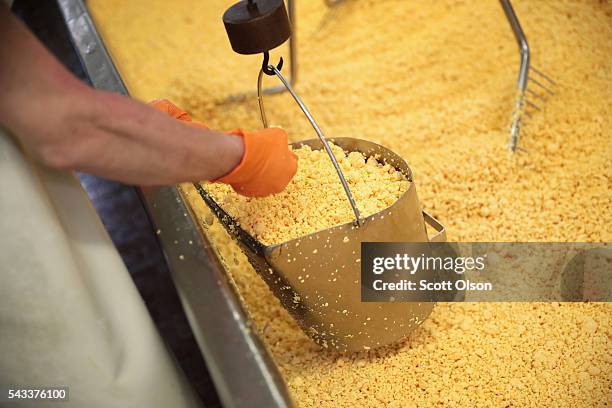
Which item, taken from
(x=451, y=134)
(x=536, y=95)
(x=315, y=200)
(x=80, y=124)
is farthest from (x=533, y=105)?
(x=80, y=124)

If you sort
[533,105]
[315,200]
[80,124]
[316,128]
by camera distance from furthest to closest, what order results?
[533,105] < [315,200] < [316,128] < [80,124]

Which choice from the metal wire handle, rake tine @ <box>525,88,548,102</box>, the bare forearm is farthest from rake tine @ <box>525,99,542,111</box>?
the bare forearm

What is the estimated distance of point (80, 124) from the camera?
705 mm

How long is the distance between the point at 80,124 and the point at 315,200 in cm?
48

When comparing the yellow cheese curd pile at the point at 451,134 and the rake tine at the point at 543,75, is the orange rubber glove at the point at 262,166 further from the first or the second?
the rake tine at the point at 543,75

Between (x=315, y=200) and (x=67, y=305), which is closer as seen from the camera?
A: (x=67, y=305)

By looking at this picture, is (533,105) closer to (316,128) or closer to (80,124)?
(316,128)

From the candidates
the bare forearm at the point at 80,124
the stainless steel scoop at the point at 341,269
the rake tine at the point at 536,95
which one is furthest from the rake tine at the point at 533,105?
the bare forearm at the point at 80,124

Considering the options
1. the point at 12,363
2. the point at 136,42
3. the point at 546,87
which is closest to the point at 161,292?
the point at 12,363

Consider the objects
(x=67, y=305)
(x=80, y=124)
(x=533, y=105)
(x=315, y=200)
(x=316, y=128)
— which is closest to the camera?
(x=80, y=124)

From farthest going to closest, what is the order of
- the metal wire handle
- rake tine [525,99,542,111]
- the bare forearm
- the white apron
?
rake tine [525,99,542,111], the metal wire handle, the white apron, the bare forearm

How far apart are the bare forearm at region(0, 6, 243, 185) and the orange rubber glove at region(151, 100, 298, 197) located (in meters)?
0.10

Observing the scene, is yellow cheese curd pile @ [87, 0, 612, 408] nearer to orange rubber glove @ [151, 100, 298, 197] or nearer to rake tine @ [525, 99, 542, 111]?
rake tine @ [525, 99, 542, 111]

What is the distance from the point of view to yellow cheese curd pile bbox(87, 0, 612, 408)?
1.19 m
